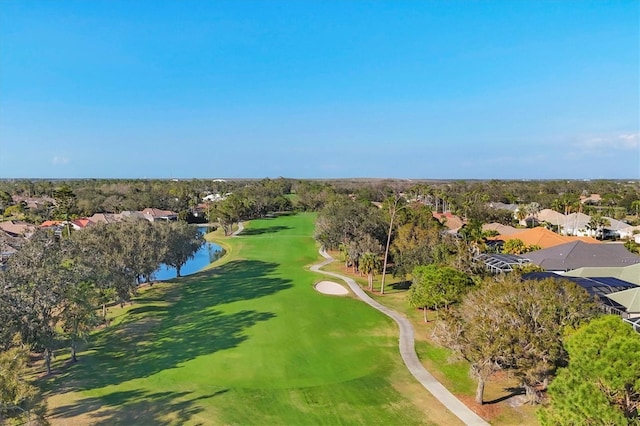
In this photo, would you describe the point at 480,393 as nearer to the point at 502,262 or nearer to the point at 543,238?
the point at 502,262

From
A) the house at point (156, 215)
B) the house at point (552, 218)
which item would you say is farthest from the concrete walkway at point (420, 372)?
the house at point (156, 215)

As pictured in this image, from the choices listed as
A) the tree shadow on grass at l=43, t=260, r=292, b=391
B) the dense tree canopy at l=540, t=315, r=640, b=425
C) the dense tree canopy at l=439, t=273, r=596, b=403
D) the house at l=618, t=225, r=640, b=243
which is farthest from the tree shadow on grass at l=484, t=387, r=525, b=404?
the house at l=618, t=225, r=640, b=243

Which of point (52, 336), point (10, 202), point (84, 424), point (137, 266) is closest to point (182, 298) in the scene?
point (137, 266)

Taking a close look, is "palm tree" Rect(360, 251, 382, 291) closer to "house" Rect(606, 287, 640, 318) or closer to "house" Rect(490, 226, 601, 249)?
"house" Rect(606, 287, 640, 318)

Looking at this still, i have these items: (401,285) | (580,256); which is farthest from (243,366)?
(580,256)

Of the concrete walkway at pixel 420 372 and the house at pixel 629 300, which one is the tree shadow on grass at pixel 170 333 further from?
the house at pixel 629 300

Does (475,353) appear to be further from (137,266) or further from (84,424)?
(137,266)
